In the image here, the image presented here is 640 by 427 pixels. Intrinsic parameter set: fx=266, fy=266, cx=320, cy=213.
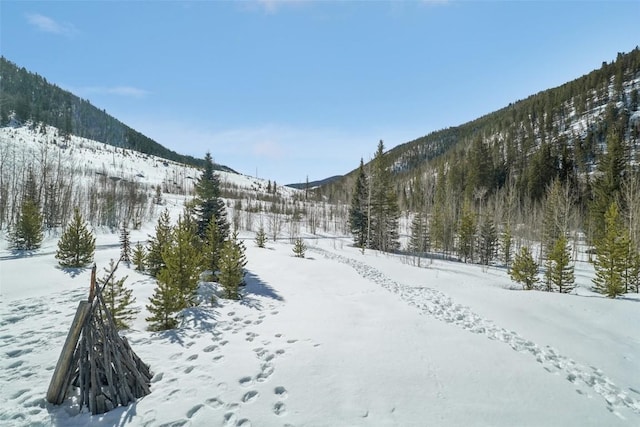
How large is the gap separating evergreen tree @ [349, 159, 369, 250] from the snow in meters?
25.9

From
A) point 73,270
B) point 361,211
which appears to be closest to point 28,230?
point 73,270

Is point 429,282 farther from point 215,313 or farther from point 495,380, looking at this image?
point 215,313

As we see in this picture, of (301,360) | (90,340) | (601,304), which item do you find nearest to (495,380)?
(301,360)

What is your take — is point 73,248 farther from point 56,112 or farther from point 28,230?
point 56,112

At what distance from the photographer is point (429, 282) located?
48.2ft

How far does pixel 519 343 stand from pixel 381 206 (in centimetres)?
2985

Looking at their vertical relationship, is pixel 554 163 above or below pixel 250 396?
Result: above

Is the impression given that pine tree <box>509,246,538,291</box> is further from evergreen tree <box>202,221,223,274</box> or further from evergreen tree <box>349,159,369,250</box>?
evergreen tree <box>349,159,369,250</box>

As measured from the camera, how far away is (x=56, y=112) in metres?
110

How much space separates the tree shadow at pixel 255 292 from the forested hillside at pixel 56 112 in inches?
4152

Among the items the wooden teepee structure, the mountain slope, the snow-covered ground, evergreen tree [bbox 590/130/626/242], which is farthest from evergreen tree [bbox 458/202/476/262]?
the wooden teepee structure

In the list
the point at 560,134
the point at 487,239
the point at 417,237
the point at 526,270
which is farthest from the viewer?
the point at 560,134

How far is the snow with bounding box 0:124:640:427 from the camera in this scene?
414 cm

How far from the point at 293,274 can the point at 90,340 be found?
423 inches
